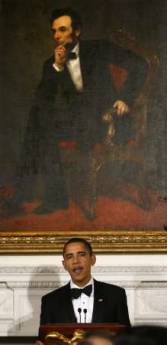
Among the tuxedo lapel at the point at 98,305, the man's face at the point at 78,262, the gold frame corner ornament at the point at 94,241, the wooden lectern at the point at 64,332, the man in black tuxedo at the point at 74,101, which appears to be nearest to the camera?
the wooden lectern at the point at 64,332

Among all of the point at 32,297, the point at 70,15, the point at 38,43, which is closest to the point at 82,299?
the point at 32,297

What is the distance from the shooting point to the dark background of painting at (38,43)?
754 centimetres

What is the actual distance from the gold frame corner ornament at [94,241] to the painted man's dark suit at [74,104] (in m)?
0.65

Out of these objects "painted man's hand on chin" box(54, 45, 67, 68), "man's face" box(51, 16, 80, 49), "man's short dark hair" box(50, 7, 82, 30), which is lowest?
"painted man's hand on chin" box(54, 45, 67, 68)

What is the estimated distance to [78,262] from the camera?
5641 mm

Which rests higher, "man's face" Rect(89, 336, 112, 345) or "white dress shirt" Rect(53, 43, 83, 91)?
"white dress shirt" Rect(53, 43, 83, 91)

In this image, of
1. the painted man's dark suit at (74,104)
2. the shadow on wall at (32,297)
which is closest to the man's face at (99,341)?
the shadow on wall at (32,297)

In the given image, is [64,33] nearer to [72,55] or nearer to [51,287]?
[72,55]

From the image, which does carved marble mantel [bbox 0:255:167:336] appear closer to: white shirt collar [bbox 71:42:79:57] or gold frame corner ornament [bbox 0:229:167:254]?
gold frame corner ornament [bbox 0:229:167:254]

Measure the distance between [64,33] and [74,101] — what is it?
0.73m

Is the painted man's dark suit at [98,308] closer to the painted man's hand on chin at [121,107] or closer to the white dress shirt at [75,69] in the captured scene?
the painted man's hand on chin at [121,107]

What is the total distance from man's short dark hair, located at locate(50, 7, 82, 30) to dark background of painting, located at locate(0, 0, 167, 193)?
46 mm

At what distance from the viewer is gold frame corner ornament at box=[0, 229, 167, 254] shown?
727 cm

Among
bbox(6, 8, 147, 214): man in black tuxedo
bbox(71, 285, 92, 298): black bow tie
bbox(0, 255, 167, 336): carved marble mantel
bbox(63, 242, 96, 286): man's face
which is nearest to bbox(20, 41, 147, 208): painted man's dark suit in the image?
bbox(6, 8, 147, 214): man in black tuxedo
